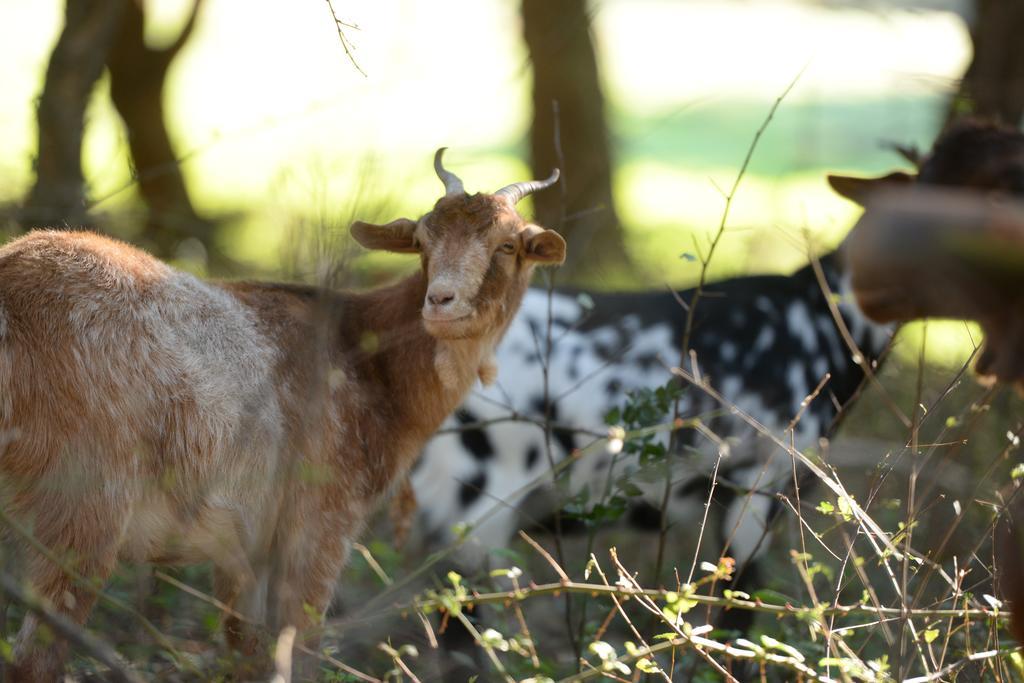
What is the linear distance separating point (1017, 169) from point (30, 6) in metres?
14.7

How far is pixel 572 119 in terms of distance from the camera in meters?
10.8

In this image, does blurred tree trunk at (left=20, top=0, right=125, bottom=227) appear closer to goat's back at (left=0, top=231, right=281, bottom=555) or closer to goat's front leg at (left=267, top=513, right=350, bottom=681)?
goat's back at (left=0, top=231, right=281, bottom=555)

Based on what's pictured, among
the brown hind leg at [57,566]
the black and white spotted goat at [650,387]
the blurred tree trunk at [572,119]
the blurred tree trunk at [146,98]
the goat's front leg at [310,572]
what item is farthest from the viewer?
the blurred tree trunk at [572,119]

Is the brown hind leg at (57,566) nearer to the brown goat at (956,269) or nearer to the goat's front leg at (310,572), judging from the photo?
the goat's front leg at (310,572)

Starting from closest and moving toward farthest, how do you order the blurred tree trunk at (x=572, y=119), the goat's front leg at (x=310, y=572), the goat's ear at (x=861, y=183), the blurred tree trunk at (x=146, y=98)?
1. the goat's front leg at (x=310, y=572)
2. the goat's ear at (x=861, y=183)
3. the blurred tree trunk at (x=146, y=98)
4. the blurred tree trunk at (x=572, y=119)

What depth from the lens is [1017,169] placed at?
351 centimetres

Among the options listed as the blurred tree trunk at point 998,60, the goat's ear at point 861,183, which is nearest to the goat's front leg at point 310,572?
the goat's ear at point 861,183

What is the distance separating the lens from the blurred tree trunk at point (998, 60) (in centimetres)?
711

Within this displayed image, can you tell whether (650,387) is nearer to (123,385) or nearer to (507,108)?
(123,385)

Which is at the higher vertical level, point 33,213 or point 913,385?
point 33,213

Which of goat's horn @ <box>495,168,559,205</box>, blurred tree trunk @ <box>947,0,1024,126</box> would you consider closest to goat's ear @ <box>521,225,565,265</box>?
goat's horn @ <box>495,168,559,205</box>

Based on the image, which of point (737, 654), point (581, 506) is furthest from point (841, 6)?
point (737, 654)

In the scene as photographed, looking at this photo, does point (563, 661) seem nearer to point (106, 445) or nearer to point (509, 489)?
point (509, 489)

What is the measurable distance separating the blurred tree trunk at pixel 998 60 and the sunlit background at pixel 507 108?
0.79 feet
